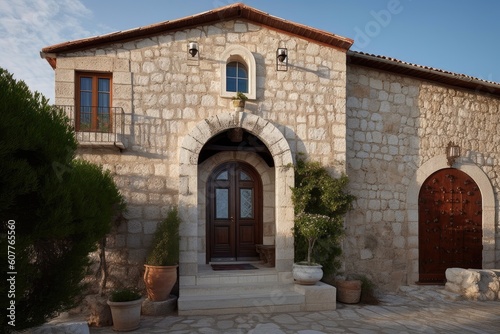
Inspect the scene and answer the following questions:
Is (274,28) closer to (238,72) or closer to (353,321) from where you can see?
(238,72)

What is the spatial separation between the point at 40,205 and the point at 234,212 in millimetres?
4823

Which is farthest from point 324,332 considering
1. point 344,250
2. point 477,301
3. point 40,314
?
point 477,301

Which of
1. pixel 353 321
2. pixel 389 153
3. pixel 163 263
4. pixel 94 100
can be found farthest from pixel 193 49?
pixel 353 321

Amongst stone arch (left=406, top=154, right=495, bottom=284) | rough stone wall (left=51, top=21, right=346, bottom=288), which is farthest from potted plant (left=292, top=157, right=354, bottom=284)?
stone arch (left=406, top=154, right=495, bottom=284)

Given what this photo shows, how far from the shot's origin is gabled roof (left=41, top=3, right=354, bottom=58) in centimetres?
577

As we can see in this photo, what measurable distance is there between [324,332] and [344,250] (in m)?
2.58

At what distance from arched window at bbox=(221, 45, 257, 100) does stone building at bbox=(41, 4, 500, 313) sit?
3cm

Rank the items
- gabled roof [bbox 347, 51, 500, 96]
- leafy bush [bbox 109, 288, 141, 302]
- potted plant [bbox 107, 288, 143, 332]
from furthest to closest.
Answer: gabled roof [bbox 347, 51, 500, 96] < leafy bush [bbox 109, 288, 141, 302] < potted plant [bbox 107, 288, 143, 332]

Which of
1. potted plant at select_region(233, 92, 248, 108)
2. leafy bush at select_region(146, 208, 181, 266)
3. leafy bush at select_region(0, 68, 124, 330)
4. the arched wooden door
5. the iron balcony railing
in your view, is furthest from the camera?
the arched wooden door

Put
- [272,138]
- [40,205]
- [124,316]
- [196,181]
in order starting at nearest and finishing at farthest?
[40,205] < [124,316] < [196,181] < [272,138]

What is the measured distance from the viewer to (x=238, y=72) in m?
6.54

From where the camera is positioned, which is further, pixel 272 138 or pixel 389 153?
pixel 389 153

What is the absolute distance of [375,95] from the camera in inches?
291

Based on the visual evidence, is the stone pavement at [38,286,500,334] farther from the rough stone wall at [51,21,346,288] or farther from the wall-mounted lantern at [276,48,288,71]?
the wall-mounted lantern at [276,48,288,71]
